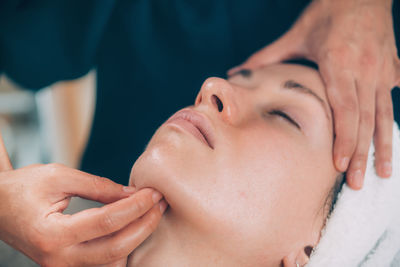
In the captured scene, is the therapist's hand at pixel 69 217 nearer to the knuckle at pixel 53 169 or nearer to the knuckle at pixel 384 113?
the knuckle at pixel 53 169

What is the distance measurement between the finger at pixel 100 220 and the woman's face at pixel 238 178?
8 centimetres

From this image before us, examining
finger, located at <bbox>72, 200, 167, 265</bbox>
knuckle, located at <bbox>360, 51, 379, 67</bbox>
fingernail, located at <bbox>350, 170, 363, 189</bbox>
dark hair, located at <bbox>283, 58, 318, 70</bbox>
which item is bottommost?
fingernail, located at <bbox>350, 170, 363, 189</bbox>

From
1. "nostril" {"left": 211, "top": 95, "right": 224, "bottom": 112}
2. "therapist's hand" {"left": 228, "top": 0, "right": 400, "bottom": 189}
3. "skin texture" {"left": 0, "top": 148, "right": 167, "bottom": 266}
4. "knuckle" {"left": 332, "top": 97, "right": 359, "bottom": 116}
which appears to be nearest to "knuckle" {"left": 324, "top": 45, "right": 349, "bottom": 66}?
"therapist's hand" {"left": 228, "top": 0, "right": 400, "bottom": 189}

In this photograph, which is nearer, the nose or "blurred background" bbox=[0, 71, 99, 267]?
the nose

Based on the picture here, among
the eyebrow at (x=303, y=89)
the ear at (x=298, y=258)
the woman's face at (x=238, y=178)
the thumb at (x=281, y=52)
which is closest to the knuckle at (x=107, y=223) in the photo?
the woman's face at (x=238, y=178)

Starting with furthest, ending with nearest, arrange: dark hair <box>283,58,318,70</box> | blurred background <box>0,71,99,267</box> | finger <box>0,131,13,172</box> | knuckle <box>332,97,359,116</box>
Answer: blurred background <box>0,71,99,267</box> < dark hair <box>283,58,318,70</box> < knuckle <box>332,97,359,116</box> < finger <box>0,131,13,172</box>

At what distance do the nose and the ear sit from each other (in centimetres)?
29

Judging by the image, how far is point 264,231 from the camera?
585 millimetres

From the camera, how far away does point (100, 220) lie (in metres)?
0.46

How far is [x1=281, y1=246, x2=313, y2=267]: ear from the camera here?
2.04 feet

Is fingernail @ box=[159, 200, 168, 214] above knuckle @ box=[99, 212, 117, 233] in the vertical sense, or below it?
below

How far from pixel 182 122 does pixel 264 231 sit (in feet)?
0.83

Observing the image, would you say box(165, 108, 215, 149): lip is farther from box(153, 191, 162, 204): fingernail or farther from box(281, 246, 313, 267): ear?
box(281, 246, 313, 267): ear

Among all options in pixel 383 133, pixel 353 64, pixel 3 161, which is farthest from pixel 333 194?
pixel 3 161
